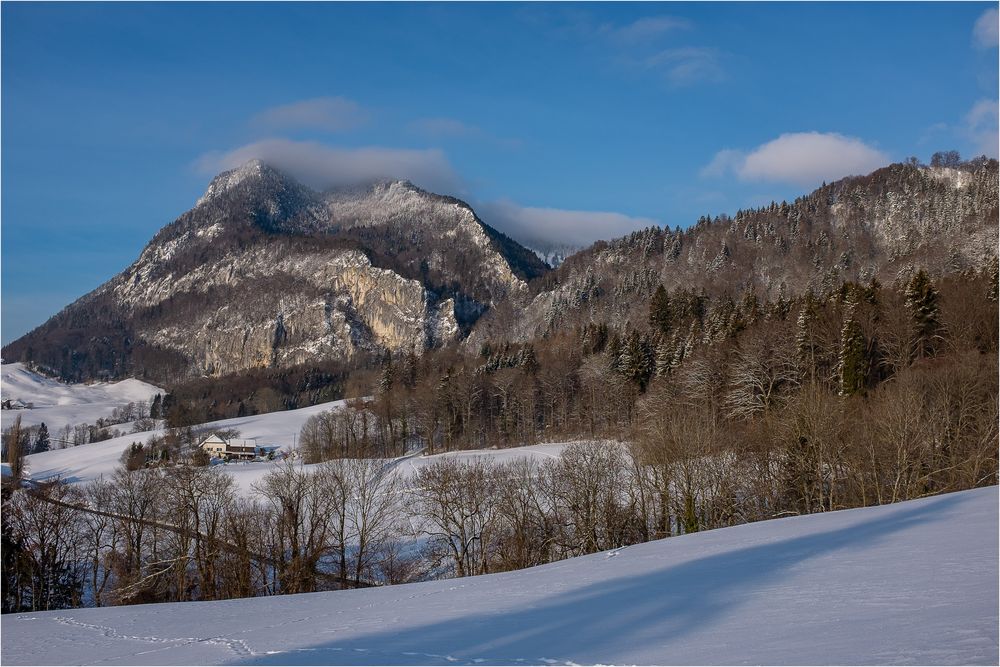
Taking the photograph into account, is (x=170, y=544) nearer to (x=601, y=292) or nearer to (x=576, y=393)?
(x=576, y=393)

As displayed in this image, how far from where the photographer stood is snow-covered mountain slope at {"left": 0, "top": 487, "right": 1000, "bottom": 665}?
27.9ft

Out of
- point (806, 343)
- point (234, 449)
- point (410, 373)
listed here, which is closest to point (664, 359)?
point (806, 343)

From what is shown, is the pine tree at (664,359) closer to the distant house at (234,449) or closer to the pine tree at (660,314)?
the pine tree at (660,314)

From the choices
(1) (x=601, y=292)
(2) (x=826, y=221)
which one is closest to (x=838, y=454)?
(1) (x=601, y=292)

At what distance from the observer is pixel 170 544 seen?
3781cm

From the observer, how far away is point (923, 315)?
57.6m

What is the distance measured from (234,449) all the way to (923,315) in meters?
88.9

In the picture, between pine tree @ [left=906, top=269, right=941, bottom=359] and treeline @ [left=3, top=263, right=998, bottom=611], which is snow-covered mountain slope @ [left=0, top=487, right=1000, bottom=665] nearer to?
treeline @ [left=3, top=263, right=998, bottom=611]

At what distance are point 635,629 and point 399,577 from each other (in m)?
28.2

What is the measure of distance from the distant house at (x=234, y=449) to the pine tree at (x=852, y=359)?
79.1 meters

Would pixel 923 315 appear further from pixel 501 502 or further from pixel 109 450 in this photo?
pixel 109 450

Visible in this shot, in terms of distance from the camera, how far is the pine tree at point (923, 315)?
56.6m

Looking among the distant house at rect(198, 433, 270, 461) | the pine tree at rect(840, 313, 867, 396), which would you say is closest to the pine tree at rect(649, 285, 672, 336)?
the pine tree at rect(840, 313, 867, 396)

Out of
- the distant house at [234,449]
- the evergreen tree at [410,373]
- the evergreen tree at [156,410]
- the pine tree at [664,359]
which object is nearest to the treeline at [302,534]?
the pine tree at [664,359]
